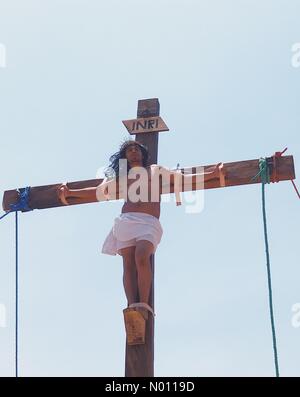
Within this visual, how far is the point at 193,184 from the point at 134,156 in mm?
551

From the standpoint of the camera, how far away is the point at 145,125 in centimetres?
691

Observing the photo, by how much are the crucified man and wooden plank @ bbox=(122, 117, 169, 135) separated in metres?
0.17

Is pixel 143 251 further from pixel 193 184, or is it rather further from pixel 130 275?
pixel 193 184

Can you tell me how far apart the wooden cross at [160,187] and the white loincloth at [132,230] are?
0.59 feet

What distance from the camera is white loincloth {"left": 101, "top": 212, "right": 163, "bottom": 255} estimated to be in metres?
6.18

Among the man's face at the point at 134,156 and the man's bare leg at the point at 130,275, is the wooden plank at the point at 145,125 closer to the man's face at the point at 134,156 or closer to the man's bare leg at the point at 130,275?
the man's face at the point at 134,156

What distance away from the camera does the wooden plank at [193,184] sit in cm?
631

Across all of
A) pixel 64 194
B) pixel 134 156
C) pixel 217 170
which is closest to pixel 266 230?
pixel 217 170

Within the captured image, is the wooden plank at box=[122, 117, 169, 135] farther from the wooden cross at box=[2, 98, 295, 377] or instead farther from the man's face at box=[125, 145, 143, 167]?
the man's face at box=[125, 145, 143, 167]

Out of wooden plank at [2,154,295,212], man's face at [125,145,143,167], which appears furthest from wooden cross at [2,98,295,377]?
man's face at [125,145,143,167]

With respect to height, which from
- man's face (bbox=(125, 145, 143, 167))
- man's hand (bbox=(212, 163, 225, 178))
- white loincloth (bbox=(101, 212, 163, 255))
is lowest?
white loincloth (bbox=(101, 212, 163, 255))
